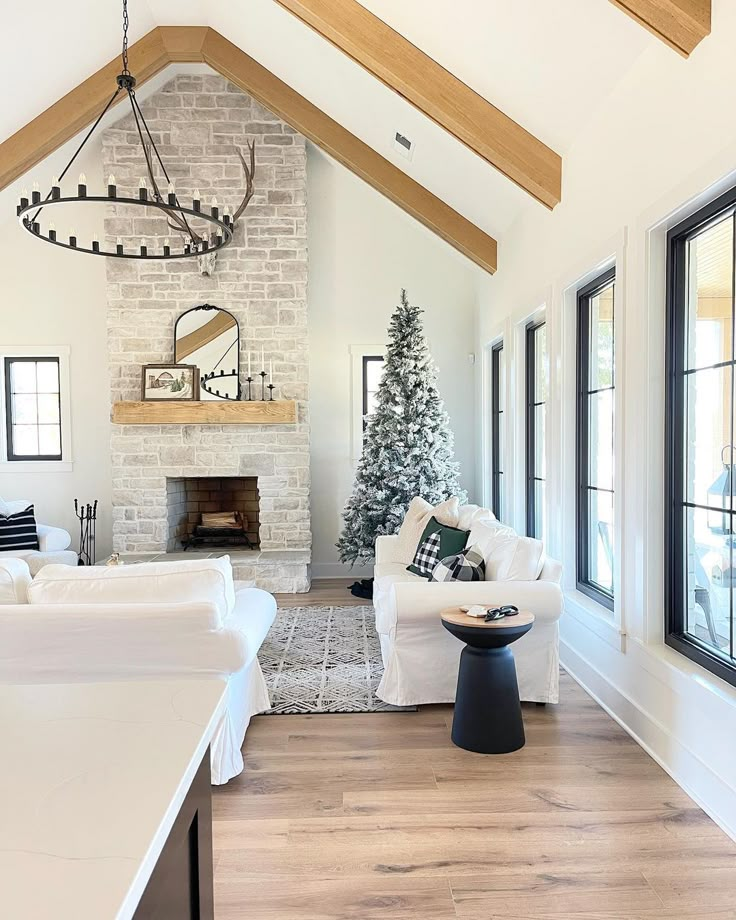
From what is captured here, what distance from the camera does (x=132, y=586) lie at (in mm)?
2885

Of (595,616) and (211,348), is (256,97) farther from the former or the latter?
(595,616)

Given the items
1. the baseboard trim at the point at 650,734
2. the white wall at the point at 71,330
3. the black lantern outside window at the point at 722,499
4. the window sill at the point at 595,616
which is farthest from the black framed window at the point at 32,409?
the black lantern outside window at the point at 722,499

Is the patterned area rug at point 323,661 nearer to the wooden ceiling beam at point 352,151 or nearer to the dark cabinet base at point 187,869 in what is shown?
the dark cabinet base at point 187,869

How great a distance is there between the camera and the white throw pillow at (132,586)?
9.38ft

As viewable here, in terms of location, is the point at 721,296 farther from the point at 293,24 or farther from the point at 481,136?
the point at 293,24

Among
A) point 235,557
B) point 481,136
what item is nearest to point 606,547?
point 481,136

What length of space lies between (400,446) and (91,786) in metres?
5.48

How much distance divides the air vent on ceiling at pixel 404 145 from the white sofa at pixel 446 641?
353 cm

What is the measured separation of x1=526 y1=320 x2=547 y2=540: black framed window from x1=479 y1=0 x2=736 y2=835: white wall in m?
0.71

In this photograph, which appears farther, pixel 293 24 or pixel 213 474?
pixel 213 474

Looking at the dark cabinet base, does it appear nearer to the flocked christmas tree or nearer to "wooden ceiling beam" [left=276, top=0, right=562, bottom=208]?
"wooden ceiling beam" [left=276, top=0, right=562, bottom=208]

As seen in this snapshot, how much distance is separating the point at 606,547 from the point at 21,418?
606 cm

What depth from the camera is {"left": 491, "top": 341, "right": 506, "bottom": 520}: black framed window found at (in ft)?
21.9

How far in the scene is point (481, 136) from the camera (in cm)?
434
